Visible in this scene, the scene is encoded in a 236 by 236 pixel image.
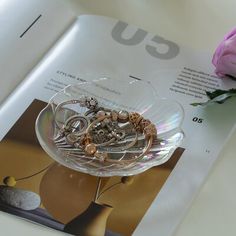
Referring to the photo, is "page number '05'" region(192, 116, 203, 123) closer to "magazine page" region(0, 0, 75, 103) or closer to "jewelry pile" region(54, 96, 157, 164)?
"jewelry pile" region(54, 96, 157, 164)

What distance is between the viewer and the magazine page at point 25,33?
67 centimetres

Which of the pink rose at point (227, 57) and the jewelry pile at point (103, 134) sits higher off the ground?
the pink rose at point (227, 57)

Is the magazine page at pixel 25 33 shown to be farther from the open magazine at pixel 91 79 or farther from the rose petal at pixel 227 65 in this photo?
the rose petal at pixel 227 65

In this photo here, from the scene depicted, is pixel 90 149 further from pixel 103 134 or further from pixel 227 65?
pixel 227 65

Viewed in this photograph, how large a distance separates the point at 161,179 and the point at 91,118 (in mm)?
96

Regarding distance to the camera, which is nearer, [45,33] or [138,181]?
[138,181]

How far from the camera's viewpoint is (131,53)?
702 mm

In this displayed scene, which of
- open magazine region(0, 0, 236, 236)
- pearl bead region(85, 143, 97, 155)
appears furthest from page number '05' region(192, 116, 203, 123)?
pearl bead region(85, 143, 97, 155)

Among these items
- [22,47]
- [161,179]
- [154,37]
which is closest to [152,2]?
[154,37]

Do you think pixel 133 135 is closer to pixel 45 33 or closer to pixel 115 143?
pixel 115 143

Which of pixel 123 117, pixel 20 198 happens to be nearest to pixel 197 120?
pixel 123 117

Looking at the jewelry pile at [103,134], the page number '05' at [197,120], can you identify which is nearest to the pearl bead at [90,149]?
the jewelry pile at [103,134]

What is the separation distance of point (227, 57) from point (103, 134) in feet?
0.51

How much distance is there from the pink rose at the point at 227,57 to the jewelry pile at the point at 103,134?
11 centimetres
